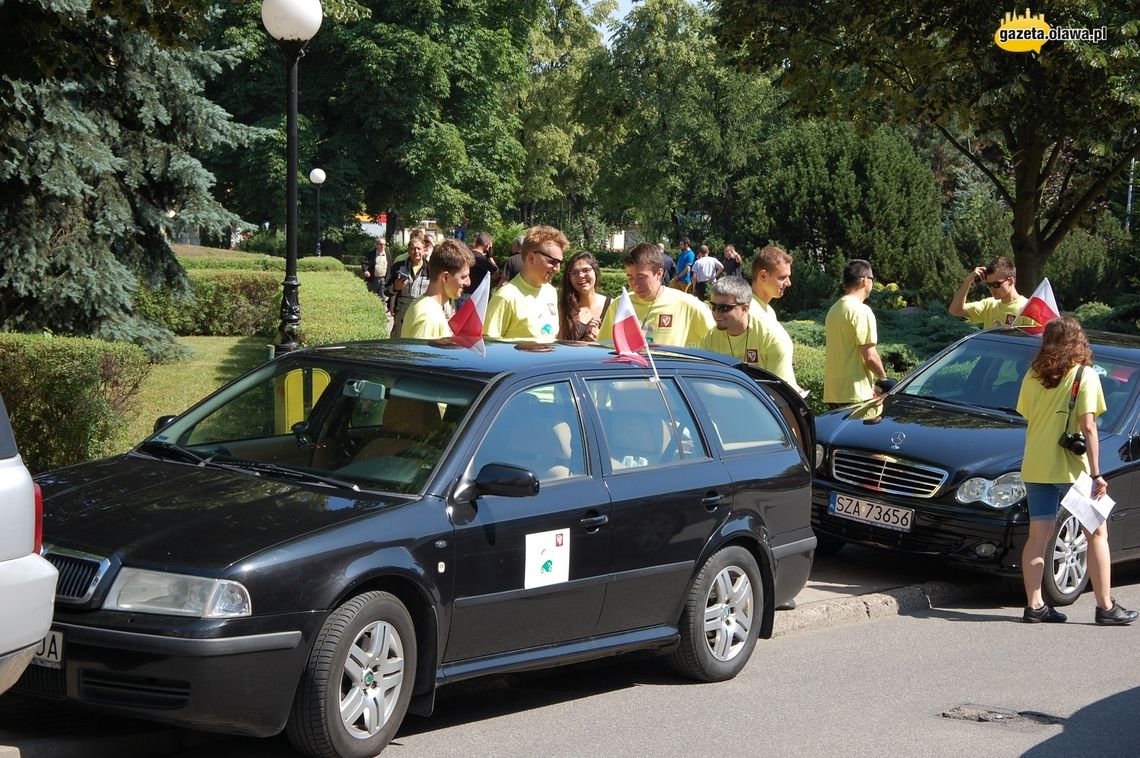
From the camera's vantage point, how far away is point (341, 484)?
5914 mm

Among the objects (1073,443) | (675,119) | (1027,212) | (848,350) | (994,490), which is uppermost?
(675,119)

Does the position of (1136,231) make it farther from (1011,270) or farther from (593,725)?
(593,725)

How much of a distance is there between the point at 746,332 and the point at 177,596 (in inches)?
211

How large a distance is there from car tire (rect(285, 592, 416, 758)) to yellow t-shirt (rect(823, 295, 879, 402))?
574 cm

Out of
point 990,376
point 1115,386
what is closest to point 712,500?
point 990,376

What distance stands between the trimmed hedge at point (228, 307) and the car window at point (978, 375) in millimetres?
15502

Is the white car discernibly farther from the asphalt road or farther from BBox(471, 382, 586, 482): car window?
BBox(471, 382, 586, 482): car window

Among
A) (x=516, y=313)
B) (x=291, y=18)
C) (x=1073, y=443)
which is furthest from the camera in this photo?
(x=291, y=18)

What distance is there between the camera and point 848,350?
10711 millimetres

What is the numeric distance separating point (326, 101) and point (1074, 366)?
4289 cm

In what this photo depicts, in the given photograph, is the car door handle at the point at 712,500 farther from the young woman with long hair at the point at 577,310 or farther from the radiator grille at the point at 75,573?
the radiator grille at the point at 75,573

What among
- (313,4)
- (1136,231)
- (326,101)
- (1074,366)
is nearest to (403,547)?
(1074,366)

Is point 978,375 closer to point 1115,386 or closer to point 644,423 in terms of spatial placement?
point 1115,386

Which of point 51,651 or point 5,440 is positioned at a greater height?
A: point 5,440
